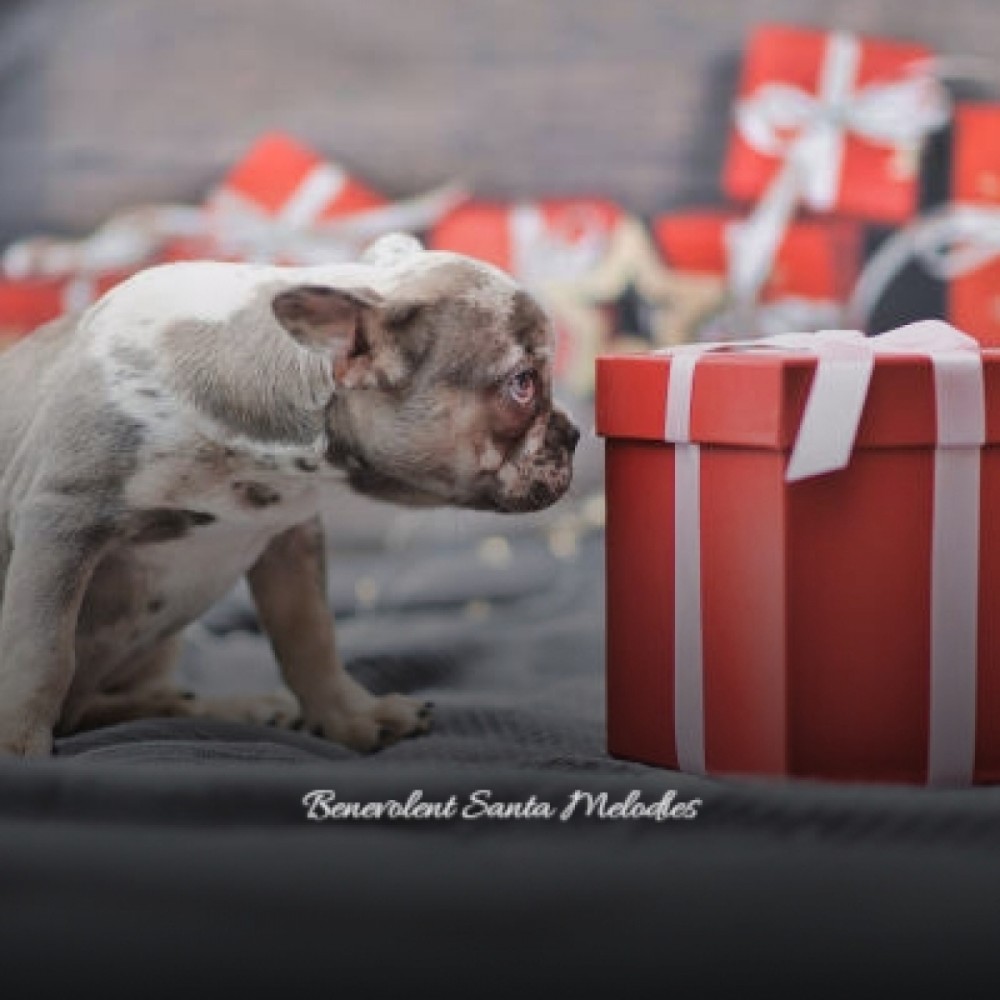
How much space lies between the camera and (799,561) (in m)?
1.34

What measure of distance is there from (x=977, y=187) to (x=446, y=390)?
1.44m

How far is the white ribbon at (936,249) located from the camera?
260cm

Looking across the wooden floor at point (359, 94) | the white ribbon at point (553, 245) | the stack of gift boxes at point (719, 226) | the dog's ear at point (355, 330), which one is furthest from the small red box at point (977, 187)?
the dog's ear at point (355, 330)

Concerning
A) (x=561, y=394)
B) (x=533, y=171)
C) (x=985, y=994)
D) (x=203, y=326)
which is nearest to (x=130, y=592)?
(x=203, y=326)

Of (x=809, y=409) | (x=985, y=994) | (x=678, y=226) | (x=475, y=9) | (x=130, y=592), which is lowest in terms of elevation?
(x=985, y=994)

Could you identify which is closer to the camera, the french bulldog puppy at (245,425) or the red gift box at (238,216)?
the french bulldog puppy at (245,425)

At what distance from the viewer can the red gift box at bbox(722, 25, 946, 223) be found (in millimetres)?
2633

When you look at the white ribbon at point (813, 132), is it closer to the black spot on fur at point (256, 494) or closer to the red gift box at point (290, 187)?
the red gift box at point (290, 187)

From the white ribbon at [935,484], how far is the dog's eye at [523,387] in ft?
0.36

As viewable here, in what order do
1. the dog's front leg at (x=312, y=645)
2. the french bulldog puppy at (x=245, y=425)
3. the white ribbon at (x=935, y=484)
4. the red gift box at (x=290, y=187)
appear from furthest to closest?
the red gift box at (x=290, y=187) < the dog's front leg at (x=312, y=645) < the french bulldog puppy at (x=245, y=425) < the white ribbon at (x=935, y=484)

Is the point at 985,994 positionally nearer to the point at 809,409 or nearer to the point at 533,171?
the point at 809,409

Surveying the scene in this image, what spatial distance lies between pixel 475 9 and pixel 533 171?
0.25 metres

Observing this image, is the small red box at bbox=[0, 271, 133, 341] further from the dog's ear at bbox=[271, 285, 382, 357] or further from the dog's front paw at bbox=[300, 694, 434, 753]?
the dog's ear at bbox=[271, 285, 382, 357]

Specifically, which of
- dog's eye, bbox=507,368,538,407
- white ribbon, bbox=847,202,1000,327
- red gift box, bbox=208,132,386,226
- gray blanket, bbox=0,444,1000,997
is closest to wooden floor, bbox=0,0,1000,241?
red gift box, bbox=208,132,386,226
